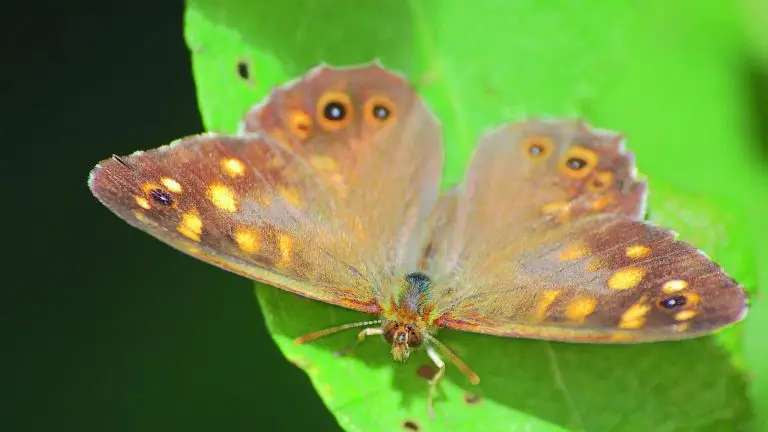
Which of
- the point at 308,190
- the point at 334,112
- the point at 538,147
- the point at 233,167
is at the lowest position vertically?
the point at 233,167

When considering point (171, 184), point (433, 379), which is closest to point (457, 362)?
point (433, 379)

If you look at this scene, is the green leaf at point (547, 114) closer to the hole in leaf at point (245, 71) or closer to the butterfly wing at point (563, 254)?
the hole in leaf at point (245, 71)

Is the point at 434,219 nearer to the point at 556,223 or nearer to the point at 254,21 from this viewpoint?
the point at 556,223

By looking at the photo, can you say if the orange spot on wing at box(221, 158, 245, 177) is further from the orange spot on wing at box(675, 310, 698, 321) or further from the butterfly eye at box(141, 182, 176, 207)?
the orange spot on wing at box(675, 310, 698, 321)

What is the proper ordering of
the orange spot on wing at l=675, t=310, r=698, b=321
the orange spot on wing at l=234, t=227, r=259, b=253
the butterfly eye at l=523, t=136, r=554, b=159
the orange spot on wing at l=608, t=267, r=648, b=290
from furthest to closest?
the butterfly eye at l=523, t=136, r=554, b=159, the orange spot on wing at l=234, t=227, r=259, b=253, the orange spot on wing at l=608, t=267, r=648, b=290, the orange spot on wing at l=675, t=310, r=698, b=321

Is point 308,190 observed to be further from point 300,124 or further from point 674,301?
point 674,301

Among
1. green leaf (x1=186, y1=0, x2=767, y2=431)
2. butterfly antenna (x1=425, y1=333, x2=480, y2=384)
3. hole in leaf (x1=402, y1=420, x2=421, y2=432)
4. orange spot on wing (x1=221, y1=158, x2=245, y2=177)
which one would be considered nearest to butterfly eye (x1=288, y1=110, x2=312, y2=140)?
green leaf (x1=186, y1=0, x2=767, y2=431)
